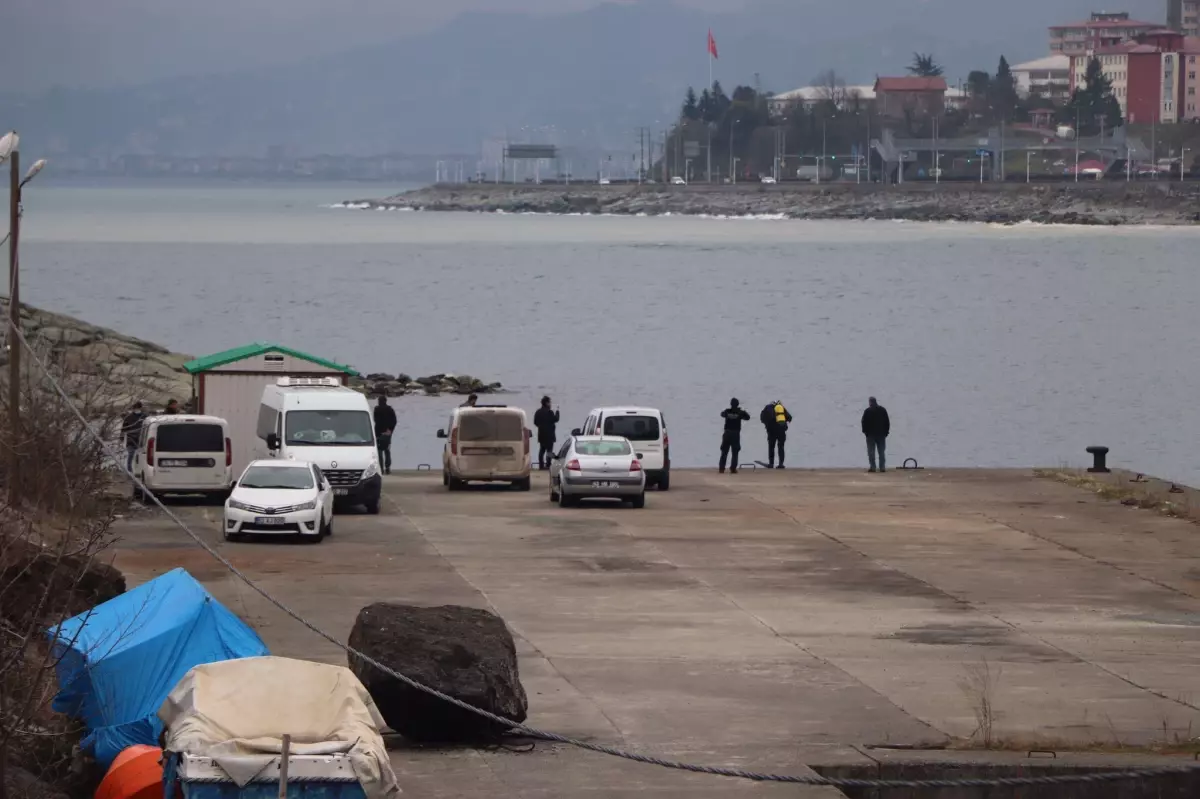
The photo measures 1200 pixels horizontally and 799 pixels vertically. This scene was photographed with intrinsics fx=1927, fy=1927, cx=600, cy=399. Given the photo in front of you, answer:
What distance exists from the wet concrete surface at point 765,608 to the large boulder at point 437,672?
0.32 m

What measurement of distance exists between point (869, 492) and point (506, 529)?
8.79 m

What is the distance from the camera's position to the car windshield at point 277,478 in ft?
100.0

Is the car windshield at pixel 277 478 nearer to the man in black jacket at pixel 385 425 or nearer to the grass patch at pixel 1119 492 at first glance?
the man in black jacket at pixel 385 425

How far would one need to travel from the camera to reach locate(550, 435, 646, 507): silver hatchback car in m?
34.5

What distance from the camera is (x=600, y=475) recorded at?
34469 millimetres

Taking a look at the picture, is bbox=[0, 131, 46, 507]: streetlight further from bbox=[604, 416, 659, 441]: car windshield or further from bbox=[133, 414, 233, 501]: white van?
bbox=[604, 416, 659, 441]: car windshield

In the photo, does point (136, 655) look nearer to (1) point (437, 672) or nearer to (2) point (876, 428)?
(1) point (437, 672)

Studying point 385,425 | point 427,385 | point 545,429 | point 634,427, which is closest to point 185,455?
point 385,425

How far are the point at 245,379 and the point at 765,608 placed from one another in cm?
1850

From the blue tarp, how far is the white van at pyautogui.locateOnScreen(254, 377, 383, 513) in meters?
16.5

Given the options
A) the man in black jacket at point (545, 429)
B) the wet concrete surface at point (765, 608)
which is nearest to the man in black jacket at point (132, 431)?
the wet concrete surface at point (765, 608)

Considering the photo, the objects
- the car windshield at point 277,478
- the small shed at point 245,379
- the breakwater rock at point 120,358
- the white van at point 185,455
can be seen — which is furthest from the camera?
the breakwater rock at point 120,358

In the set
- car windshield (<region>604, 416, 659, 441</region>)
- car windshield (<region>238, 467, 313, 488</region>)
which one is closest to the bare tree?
car windshield (<region>238, 467, 313, 488</region>)

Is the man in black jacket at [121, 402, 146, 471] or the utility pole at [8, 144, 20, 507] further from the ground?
the utility pole at [8, 144, 20, 507]
